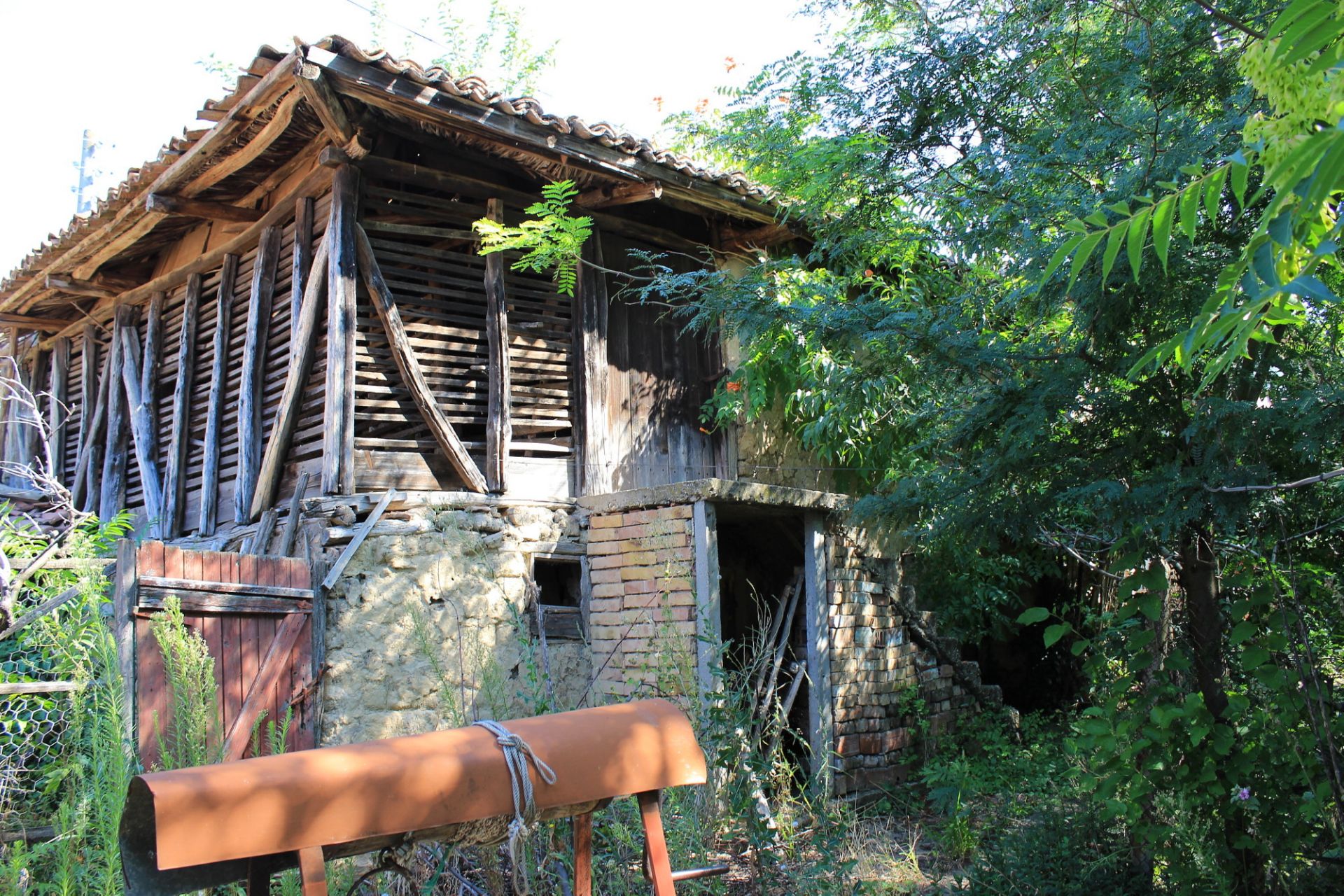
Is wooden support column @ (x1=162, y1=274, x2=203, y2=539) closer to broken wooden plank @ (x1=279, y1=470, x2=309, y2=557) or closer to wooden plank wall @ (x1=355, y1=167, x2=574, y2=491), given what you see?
broken wooden plank @ (x1=279, y1=470, x2=309, y2=557)

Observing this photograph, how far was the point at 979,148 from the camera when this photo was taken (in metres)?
5.39

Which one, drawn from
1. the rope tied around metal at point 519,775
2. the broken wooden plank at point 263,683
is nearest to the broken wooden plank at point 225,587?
the broken wooden plank at point 263,683

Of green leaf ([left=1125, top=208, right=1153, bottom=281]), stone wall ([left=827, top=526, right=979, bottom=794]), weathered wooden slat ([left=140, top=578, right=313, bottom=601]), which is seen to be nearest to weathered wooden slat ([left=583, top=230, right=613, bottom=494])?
stone wall ([left=827, top=526, right=979, bottom=794])

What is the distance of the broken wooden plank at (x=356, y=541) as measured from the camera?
6.15 meters

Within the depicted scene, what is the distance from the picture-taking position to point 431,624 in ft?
21.1

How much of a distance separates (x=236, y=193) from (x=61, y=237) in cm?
156

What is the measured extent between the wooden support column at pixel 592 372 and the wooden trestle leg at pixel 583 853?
4.76 meters

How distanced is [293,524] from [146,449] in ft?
9.82

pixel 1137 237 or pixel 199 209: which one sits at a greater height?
pixel 199 209

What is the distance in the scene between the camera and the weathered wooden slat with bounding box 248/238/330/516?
6996 millimetres

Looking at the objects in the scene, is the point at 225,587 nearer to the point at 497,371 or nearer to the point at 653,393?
the point at 497,371

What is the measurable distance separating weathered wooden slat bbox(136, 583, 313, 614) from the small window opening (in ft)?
5.34

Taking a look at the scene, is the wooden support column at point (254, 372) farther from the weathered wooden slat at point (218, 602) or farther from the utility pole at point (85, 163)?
the utility pole at point (85, 163)

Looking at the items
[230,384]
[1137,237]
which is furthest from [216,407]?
[1137,237]
